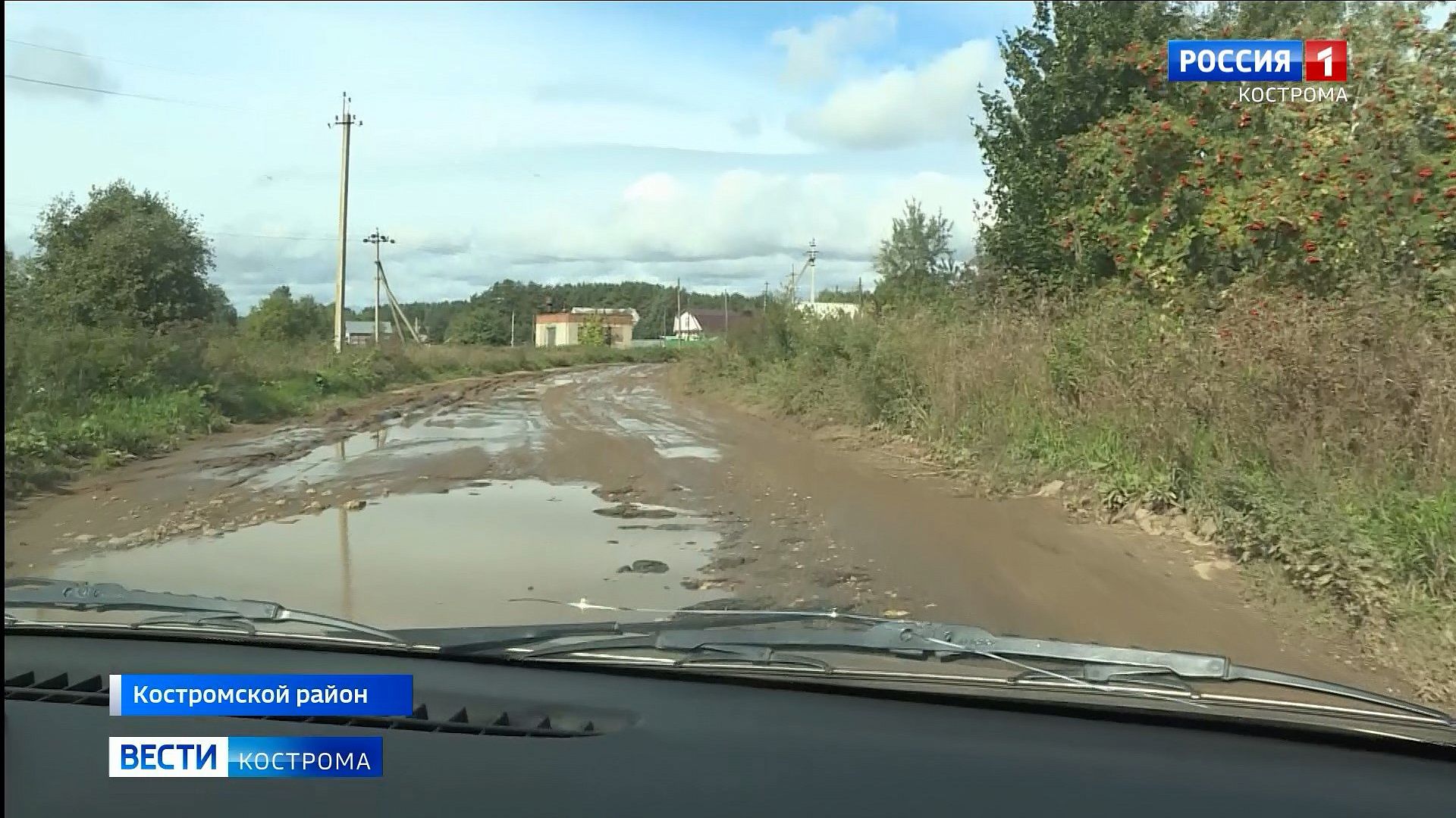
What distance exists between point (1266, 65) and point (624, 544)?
10559mm

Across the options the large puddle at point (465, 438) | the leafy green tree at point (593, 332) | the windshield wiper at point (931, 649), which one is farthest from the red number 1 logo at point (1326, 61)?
the leafy green tree at point (593, 332)

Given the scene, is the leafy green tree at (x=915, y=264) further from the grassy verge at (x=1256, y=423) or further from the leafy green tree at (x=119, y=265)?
the leafy green tree at (x=119, y=265)

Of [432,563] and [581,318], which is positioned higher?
[581,318]

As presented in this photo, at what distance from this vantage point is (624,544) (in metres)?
7.98

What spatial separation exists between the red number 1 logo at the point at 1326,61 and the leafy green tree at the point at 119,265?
18536mm

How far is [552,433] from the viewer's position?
16906 millimetres

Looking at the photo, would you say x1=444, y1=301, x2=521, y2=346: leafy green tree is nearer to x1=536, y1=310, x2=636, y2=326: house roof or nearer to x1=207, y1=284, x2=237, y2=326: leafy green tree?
x1=536, y1=310, x2=636, y2=326: house roof

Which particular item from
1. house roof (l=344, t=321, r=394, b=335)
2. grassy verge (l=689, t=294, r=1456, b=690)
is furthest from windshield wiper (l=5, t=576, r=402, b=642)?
house roof (l=344, t=321, r=394, b=335)

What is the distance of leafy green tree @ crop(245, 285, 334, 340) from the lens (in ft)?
116

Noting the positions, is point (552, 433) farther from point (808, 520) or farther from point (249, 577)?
point (249, 577)

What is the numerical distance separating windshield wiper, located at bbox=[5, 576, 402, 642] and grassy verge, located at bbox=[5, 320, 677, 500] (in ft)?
22.4

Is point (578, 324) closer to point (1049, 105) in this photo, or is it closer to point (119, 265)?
point (119, 265)

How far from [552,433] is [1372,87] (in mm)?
11473

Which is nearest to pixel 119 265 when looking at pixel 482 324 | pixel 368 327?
pixel 368 327
